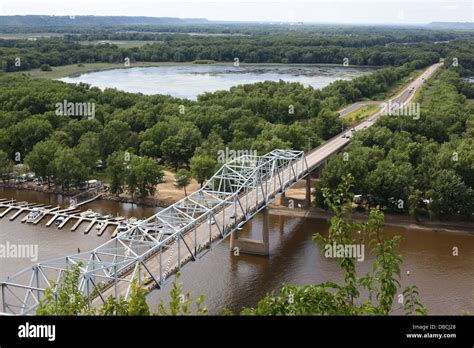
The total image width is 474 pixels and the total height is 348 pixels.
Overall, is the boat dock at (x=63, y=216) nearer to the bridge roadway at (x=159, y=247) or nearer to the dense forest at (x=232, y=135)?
the dense forest at (x=232, y=135)

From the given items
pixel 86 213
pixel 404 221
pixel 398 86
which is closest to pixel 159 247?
pixel 86 213

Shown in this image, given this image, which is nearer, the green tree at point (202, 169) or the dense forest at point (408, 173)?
the dense forest at point (408, 173)

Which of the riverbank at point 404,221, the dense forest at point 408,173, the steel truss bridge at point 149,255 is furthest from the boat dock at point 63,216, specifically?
the dense forest at point 408,173

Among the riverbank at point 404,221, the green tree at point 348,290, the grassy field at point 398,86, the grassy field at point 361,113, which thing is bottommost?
the riverbank at point 404,221

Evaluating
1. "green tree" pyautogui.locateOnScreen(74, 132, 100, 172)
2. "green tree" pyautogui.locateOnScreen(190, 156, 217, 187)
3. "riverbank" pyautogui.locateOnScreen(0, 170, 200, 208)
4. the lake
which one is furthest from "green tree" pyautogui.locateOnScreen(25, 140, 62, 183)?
the lake
